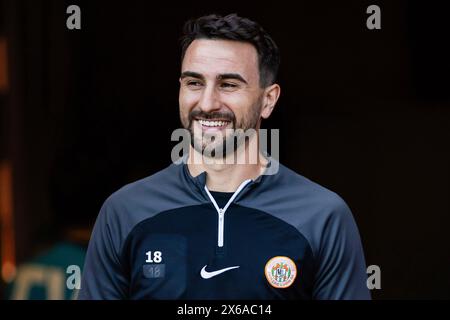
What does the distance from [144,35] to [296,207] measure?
1.17 m

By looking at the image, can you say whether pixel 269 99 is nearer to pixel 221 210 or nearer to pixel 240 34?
pixel 240 34

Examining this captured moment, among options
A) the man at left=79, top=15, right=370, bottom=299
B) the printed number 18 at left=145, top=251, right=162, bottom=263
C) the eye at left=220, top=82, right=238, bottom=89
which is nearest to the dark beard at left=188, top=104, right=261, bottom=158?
the man at left=79, top=15, right=370, bottom=299

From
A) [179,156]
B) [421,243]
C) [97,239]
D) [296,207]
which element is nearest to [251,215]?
[296,207]

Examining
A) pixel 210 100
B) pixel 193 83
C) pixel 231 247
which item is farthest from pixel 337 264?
pixel 193 83

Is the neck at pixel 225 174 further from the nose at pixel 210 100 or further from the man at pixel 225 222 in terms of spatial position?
the nose at pixel 210 100

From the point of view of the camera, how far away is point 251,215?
2945 mm

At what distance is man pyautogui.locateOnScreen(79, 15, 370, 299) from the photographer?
9.46 ft

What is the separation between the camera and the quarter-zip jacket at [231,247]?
2877 mm

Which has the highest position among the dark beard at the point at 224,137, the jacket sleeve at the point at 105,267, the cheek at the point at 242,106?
the cheek at the point at 242,106

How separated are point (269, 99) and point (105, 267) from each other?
1.04m

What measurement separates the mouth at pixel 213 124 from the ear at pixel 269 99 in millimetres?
Answer: 214

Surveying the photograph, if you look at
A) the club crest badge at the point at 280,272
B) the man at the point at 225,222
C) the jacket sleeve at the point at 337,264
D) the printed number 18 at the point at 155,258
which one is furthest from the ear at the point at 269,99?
the printed number 18 at the point at 155,258

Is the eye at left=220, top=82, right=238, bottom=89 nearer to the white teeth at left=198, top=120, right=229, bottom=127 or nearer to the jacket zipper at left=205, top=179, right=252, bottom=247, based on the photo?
the white teeth at left=198, top=120, right=229, bottom=127

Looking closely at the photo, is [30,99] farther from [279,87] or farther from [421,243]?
[421,243]
